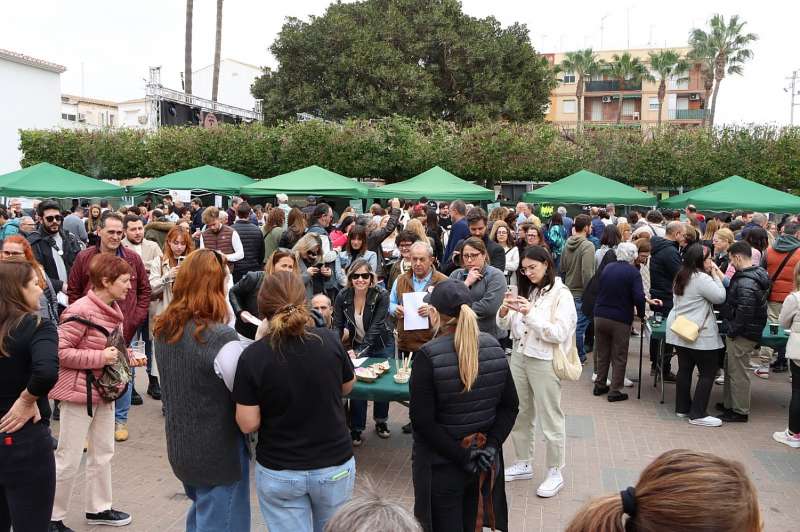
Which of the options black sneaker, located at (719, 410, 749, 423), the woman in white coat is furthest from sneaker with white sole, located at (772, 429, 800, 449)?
the woman in white coat

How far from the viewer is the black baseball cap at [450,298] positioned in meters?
3.17

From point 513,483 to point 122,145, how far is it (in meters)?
22.3

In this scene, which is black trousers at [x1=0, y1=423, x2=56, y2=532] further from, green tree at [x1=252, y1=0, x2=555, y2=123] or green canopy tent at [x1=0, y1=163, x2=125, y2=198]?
green tree at [x1=252, y1=0, x2=555, y2=123]

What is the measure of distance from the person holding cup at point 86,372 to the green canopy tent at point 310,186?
10.2 metres

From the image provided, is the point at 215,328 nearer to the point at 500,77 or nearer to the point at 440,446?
the point at 440,446

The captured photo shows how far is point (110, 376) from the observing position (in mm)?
4016

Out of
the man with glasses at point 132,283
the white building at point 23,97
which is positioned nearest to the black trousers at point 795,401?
the man with glasses at point 132,283

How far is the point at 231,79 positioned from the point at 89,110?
16.3 metres

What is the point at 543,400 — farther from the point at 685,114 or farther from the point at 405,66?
the point at 685,114

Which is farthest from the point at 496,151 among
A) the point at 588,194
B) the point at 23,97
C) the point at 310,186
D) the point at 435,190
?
the point at 23,97

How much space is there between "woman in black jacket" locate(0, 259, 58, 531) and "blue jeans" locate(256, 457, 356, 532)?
110 cm

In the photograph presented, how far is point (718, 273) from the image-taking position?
6.82 metres

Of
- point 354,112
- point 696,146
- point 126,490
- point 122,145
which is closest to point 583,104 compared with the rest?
point 354,112

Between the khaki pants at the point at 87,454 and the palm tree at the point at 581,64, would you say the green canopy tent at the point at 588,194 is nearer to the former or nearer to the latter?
the khaki pants at the point at 87,454
